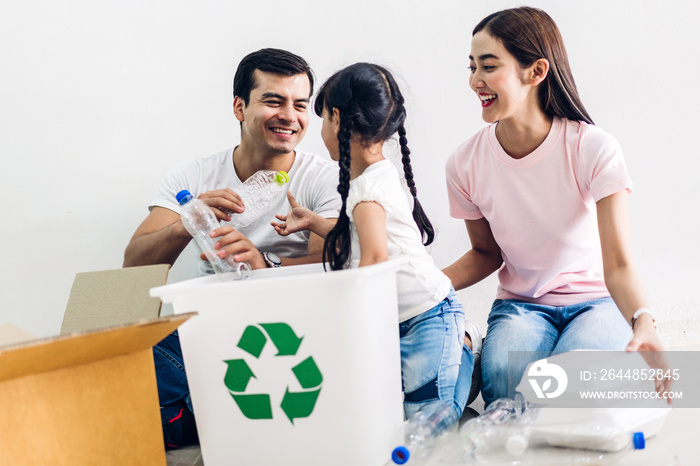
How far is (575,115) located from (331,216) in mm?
628

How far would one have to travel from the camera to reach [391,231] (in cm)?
125

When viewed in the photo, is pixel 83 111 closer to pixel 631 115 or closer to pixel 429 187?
pixel 429 187

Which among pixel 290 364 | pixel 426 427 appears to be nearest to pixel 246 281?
pixel 290 364

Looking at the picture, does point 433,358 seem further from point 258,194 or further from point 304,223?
point 258,194

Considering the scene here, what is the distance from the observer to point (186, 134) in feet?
6.01

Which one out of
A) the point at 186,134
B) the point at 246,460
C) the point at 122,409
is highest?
the point at 186,134

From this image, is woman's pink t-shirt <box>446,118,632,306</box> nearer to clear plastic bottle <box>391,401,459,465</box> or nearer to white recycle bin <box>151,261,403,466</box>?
clear plastic bottle <box>391,401,459,465</box>

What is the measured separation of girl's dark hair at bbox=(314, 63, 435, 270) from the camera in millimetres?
1211

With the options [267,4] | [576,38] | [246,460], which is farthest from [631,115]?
[246,460]

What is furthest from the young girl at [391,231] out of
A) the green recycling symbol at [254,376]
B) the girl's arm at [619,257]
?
the girl's arm at [619,257]

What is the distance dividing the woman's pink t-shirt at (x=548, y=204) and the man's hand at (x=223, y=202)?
57 cm

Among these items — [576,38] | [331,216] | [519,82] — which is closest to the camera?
[519,82]

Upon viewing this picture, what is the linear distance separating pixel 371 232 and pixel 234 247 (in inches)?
12.1

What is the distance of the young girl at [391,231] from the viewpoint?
121cm
